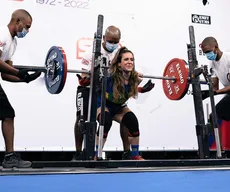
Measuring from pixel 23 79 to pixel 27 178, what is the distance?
1291 millimetres

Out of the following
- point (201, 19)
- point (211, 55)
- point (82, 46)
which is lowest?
point (211, 55)

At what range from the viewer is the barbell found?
311cm

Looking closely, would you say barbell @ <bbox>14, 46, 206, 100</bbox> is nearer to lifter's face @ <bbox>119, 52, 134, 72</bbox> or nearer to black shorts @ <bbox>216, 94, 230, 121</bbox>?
lifter's face @ <bbox>119, 52, 134, 72</bbox>

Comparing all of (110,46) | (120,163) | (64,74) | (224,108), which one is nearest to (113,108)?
(110,46)

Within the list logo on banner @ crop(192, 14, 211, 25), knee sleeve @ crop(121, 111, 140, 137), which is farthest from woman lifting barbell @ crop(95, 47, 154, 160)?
logo on banner @ crop(192, 14, 211, 25)

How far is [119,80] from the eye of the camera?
3482mm

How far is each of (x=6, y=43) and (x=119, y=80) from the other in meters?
1.02

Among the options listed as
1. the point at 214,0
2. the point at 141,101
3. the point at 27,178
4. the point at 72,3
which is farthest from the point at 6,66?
the point at 214,0

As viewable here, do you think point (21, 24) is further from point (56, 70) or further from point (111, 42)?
point (111, 42)

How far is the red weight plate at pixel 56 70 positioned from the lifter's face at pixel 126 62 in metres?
0.64

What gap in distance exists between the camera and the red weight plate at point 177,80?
3.66 metres

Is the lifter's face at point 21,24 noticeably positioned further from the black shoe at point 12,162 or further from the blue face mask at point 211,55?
the blue face mask at point 211,55

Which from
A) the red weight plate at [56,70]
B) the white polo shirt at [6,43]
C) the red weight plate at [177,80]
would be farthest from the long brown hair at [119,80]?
the white polo shirt at [6,43]

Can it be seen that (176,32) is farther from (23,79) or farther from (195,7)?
(23,79)
